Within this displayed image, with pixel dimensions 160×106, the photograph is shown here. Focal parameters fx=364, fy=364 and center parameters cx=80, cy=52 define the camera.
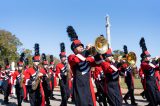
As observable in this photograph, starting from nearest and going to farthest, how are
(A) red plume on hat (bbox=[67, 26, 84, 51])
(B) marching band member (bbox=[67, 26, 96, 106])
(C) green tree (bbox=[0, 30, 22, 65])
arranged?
1. (B) marching band member (bbox=[67, 26, 96, 106])
2. (A) red plume on hat (bbox=[67, 26, 84, 51])
3. (C) green tree (bbox=[0, 30, 22, 65])

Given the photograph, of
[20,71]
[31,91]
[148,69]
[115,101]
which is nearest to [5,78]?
[20,71]

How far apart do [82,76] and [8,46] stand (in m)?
48.6

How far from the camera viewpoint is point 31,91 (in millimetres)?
11070

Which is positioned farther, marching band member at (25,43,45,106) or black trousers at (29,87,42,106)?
black trousers at (29,87,42,106)

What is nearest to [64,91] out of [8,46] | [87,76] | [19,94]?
[19,94]

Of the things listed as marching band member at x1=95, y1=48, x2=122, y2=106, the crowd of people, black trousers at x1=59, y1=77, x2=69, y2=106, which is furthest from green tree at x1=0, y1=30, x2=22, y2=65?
marching band member at x1=95, y1=48, x2=122, y2=106

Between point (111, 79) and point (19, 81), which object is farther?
point (19, 81)

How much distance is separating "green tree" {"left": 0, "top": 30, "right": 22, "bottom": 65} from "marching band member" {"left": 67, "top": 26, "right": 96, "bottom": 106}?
1748 inches

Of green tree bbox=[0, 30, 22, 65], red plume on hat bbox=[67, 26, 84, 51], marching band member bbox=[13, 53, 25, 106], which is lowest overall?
marching band member bbox=[13, 53, 25, 106]

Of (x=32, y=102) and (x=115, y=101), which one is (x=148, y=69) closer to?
(x=115, y=101)

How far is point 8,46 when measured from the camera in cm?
5506

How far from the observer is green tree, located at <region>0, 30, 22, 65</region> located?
53750 millimetres

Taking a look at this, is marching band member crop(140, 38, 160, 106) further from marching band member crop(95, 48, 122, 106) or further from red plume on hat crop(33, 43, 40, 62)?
red plume on hat crop(33, 43, 40, 62)

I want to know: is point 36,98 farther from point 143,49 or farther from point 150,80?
point 143,49
